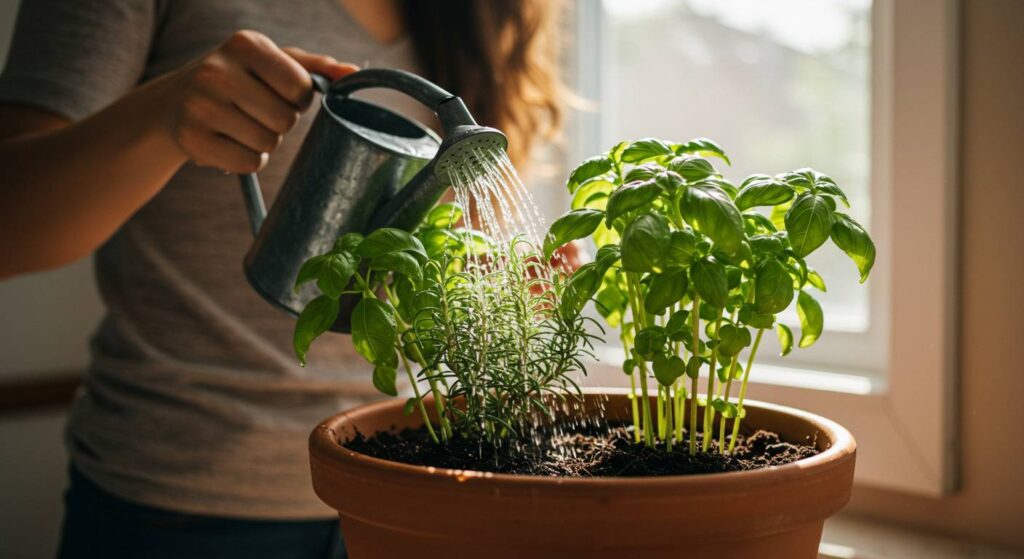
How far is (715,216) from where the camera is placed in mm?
475

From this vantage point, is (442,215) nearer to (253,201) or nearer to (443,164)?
(443,164)

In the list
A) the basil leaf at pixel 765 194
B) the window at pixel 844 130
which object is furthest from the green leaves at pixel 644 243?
the window at pixel 844 130

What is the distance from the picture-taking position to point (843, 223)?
1.75ft

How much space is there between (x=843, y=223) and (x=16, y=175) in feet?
2.84

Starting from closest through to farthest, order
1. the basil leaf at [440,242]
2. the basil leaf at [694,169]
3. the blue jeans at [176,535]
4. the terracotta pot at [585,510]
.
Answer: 1. the terracotta pot at [585,510]
2. the basil leaf at [694,169]
3. the basil leaf at [440,242]
4. the blue jeans at [176,535]

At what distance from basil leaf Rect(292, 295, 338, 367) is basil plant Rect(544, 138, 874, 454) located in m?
0.15

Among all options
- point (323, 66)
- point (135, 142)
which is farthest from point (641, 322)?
point (135, 142)

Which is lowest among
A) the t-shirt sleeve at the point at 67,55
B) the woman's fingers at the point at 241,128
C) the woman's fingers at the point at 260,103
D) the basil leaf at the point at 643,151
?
the basil leaf at the point at 643,151

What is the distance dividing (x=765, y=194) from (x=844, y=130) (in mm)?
980

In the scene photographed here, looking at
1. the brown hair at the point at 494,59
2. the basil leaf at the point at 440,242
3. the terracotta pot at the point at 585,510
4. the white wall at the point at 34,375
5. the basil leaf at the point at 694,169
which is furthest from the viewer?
the white wall at the point at 34,375

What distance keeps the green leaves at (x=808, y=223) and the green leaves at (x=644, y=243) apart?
0.31ft

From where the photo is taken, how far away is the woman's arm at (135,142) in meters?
0.76

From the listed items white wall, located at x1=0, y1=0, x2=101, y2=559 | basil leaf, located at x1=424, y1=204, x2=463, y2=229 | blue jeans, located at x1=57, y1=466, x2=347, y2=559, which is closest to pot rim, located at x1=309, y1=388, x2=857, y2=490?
basil leaf, located at x1=424, y1=204, x2=463, y2=229

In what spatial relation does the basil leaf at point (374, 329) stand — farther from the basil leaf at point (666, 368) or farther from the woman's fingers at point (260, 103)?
the woman's fingers at point (260, 103)
